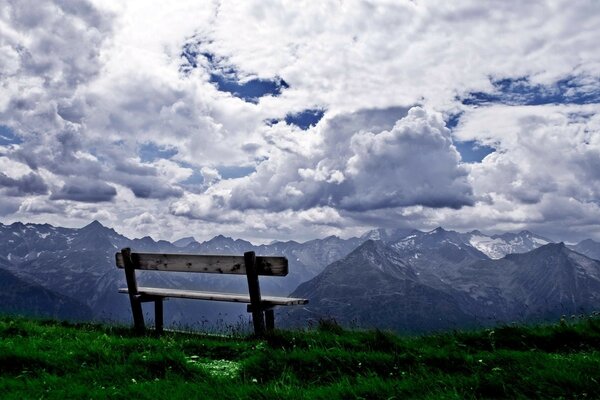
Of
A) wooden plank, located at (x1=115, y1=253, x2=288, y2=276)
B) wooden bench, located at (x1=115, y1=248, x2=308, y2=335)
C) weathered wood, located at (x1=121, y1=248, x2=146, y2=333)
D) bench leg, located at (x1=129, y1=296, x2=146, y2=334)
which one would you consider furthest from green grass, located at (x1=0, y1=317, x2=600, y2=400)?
weathered wood, located at (x1=121, y1=248, x2=146, y2=333)

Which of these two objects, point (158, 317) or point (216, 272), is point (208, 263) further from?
point (158, 317)

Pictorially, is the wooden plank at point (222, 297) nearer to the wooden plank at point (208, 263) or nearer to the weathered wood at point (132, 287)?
the weathered wood at point (132, 287)

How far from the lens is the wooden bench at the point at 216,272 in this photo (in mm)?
11758

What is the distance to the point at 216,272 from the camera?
1307 cm

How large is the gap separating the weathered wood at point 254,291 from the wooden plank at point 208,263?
0.55 ft

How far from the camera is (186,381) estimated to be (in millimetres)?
7027

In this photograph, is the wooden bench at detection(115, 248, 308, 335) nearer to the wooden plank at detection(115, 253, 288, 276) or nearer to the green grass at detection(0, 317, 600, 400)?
the wooden plank at detection(115, 253, 288, 276)

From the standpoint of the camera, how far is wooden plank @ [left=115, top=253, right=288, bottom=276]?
38.2 ft

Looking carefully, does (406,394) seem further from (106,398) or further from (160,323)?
(160,323)

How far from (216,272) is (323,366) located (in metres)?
5.97

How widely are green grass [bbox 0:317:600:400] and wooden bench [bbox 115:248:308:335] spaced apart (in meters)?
1.41

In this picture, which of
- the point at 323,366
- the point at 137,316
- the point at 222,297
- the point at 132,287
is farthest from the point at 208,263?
the point at 323,366

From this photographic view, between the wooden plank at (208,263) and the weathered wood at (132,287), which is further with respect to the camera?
the weathered wood at (132,287)

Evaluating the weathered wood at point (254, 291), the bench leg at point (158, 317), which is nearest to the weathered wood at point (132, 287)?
the bench leg at point (158, 317)
